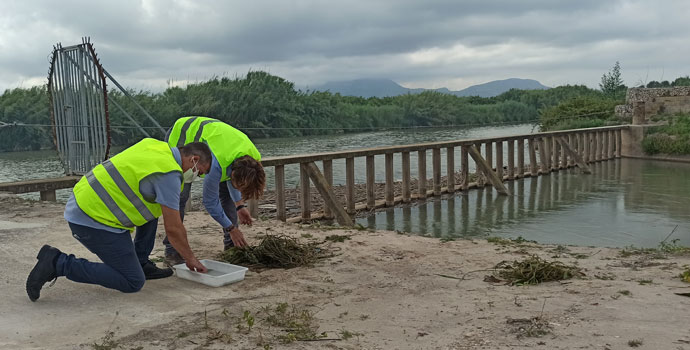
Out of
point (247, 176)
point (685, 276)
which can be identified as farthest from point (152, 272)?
point (685, 276)

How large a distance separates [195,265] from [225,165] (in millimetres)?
819

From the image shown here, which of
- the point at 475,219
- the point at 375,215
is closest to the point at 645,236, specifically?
the point at 475,219

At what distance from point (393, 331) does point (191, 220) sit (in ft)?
14.7

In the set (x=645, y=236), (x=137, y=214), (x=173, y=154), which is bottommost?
(x=645, y=236)

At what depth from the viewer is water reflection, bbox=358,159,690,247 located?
384 inches

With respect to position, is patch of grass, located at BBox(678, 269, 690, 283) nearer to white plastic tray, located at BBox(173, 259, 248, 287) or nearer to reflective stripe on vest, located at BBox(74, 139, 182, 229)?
white plastic tray, located at BBox(173, 259, 248, 287)

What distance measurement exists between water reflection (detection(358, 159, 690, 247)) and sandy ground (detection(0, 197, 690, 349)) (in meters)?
4.18

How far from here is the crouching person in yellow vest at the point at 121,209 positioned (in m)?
3.95

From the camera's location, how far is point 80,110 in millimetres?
9922

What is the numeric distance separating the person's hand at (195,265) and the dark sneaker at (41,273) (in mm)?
874

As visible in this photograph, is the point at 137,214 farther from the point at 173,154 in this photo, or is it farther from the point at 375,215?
the point at 375,215

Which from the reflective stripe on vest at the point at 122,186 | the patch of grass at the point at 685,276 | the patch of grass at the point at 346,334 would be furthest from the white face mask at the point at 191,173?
the patch of grass at the point at 685,276

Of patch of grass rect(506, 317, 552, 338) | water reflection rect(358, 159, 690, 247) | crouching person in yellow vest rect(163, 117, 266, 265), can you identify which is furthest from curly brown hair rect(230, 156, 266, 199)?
water reflection rect(358, 159, 690, 247)

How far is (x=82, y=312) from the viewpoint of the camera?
3.90 m
